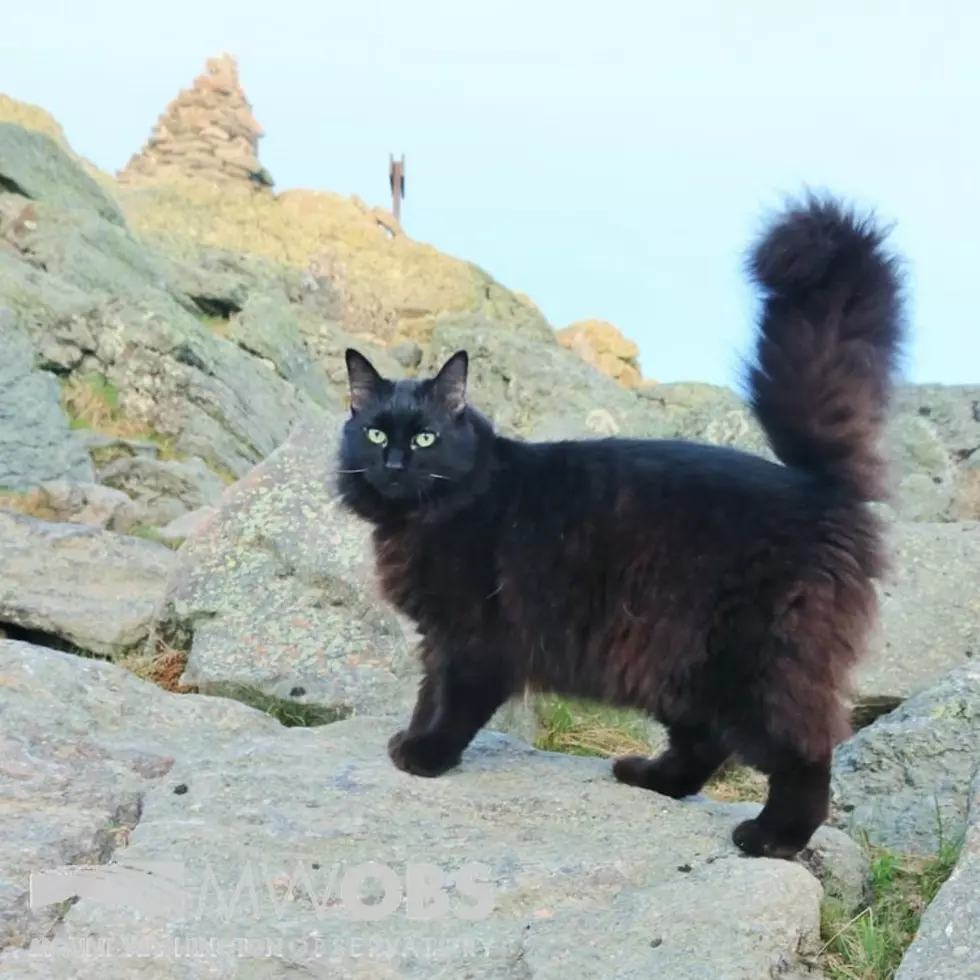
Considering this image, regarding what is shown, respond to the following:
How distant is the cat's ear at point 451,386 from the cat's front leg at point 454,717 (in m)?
0.95

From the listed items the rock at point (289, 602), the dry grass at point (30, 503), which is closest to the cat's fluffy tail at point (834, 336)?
the rock at point (289, 602)

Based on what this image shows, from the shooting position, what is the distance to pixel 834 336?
3457 millimetres

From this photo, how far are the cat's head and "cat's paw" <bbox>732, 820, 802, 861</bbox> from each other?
146 cm

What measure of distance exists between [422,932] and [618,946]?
1.59 ft

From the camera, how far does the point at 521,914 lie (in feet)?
9.21

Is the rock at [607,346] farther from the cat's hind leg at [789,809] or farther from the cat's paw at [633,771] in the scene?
the cat's hind leg at [789,809]

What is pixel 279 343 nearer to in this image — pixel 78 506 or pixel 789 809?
pixel 78 506

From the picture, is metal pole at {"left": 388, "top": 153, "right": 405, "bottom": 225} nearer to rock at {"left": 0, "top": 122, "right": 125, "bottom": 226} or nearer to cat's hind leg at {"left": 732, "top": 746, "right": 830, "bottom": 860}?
rock at {"left": 0, "top": 122, "right": 125, "bottom": 226}

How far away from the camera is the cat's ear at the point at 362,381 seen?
409cm

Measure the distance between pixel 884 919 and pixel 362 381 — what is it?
249 centimetres

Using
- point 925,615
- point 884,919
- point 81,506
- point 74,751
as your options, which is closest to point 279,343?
point 81,506

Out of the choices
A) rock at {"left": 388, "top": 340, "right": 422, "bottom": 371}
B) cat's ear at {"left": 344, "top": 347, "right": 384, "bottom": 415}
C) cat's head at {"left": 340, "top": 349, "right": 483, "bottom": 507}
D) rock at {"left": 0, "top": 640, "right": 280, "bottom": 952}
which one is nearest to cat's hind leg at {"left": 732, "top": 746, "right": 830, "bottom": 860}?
cat's head at {"left": 340, "top": 349, "right": 483, "bottom": 507}

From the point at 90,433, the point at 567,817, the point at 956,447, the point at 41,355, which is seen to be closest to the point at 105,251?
the point at 41,355

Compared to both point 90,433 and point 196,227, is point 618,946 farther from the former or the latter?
point 196,227
